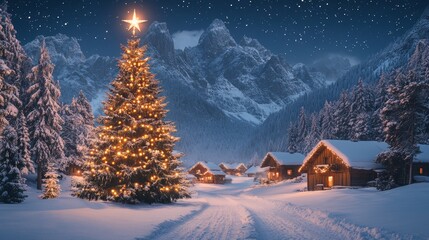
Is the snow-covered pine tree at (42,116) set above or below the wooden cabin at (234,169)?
above

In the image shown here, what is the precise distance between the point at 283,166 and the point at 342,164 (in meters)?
30.4

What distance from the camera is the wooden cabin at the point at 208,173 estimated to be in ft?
327

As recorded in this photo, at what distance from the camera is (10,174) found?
20469 millimetres

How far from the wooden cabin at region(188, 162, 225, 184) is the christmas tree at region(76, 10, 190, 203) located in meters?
75.9

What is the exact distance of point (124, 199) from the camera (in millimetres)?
21344

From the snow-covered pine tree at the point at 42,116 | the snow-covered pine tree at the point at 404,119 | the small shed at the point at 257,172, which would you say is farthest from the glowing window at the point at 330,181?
the small shed at the point at 257,172

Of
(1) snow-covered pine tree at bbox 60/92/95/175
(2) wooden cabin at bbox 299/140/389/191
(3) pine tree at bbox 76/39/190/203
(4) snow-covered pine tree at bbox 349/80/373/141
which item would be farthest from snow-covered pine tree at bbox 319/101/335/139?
(3) pine tree at bbox 76/39/190/203

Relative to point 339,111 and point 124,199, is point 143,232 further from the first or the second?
point 339,111

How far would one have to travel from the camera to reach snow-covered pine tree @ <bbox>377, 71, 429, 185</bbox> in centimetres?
2977

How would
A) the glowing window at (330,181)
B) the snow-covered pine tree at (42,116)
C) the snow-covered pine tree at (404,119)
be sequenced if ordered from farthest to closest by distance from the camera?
the glowing window at (330,181), the snow-covered pine tree at (42,116), the snow-covered pine tree at (404,119)

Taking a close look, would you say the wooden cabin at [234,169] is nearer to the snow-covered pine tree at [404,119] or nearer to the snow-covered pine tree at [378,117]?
the snow-covered pine tree at [378,117]

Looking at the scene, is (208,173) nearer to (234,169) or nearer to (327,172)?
(234,169)

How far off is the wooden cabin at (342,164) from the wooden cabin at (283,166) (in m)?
23.5

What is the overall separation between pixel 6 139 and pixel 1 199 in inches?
151
